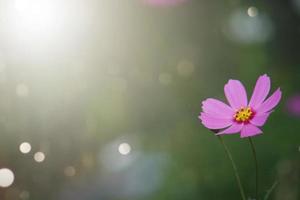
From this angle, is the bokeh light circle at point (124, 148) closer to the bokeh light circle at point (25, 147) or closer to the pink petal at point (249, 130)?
the bokeh light circle at point (25, 147)

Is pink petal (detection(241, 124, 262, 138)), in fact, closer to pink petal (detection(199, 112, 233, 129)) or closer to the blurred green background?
pink petal (detection(199, 112, 233, 129))

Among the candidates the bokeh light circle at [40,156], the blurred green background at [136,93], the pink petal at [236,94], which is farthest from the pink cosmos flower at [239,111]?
the bokeh light circle at [40,156]

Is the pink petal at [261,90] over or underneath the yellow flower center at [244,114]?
over

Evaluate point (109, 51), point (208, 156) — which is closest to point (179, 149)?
point (208, 156)

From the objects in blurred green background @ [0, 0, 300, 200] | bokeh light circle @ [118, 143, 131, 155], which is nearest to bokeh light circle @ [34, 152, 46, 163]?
blurred green background @ [0, 0, 300, 200]

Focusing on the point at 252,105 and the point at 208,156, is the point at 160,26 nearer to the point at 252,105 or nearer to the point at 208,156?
the point at 208,156

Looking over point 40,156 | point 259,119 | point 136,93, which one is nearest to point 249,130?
point 259,119

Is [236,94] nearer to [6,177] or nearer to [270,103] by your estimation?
[270,103]
